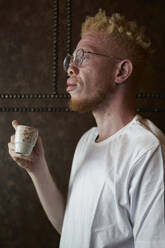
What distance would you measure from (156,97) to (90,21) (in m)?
0.48

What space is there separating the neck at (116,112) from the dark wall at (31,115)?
36 cm

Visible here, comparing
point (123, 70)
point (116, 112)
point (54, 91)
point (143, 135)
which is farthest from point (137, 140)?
point (54, 91)

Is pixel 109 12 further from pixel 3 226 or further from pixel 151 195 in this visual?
pixel 3 226

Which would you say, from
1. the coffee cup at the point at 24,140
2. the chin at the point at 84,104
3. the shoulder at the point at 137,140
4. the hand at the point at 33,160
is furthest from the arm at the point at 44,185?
the shoulder at the point at 137,140

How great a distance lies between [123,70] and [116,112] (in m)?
0.15

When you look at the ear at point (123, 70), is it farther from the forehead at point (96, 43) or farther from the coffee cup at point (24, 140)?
the coffee cup at point (24, 140)

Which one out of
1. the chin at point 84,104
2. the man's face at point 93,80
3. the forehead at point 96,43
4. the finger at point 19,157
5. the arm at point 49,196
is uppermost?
the forehead at point 96,43

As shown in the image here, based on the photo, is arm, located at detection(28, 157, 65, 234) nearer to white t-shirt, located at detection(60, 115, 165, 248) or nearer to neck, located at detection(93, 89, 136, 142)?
white t-shirt, located at detection(60, 115, 165, 248)

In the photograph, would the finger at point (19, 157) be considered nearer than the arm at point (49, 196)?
Yes

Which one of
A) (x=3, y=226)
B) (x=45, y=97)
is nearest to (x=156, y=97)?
(x=45, y=97)

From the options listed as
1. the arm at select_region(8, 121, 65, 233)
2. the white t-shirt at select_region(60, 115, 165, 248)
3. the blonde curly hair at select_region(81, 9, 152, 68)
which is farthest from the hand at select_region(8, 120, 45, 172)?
the blonde curly hair at select_region(81, 9, 152, 68)

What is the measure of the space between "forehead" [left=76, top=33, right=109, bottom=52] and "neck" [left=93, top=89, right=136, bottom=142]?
0.18 m

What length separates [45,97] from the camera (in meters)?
1.31

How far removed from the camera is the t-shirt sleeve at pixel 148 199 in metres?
0.74
